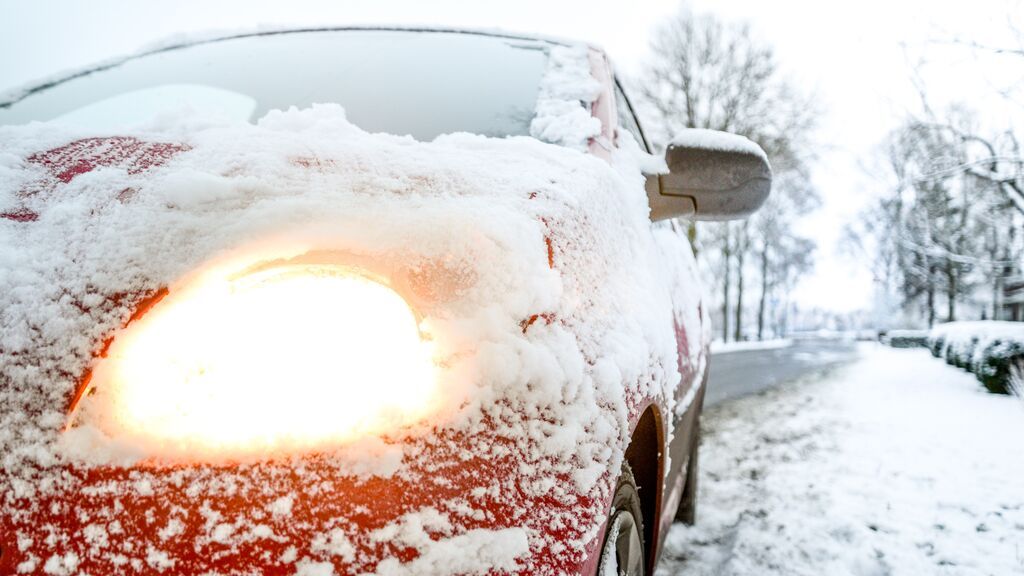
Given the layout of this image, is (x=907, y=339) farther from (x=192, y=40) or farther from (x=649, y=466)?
(x=192, y=40)

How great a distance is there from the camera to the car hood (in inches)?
26.7

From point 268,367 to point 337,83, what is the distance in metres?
1.51

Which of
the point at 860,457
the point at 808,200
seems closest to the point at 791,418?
the point at 860,457

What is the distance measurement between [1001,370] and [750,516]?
22.0ft

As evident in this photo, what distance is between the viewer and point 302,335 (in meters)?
0.81

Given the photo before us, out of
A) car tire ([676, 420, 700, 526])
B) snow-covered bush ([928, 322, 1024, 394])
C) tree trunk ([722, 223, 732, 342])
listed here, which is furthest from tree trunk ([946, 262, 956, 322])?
car tire ([676, 420, 700, 526])

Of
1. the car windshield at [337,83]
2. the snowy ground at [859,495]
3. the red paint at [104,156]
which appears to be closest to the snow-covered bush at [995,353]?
the snowy ground at [859,495]

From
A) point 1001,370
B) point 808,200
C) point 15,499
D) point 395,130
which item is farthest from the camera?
point 808,200

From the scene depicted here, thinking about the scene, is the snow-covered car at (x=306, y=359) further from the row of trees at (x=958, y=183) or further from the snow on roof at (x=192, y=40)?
the row of trees at (x=958, y=183)

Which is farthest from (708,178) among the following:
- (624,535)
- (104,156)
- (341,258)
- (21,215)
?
(21,215)

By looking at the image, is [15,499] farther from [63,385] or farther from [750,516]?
[750,516]

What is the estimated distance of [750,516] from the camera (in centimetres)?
305

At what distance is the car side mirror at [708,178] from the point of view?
1665mm

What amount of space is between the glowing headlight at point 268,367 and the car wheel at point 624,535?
1.60ft
